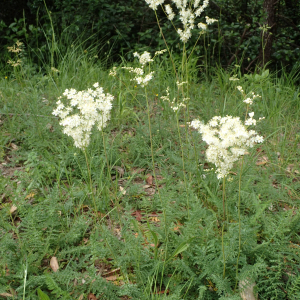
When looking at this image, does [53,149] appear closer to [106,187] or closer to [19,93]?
[106,187]

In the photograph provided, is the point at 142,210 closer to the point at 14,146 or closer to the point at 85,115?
the point at 85,115

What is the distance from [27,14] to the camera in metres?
6.07

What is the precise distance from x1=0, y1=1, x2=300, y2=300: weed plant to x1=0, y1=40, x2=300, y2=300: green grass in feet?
0.03

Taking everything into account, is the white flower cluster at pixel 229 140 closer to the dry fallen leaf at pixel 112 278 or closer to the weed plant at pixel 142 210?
the weed plant at pixel 142 210

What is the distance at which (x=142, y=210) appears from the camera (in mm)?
2359

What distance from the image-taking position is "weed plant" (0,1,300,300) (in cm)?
166

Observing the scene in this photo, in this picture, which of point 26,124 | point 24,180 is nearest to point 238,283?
point 24,180

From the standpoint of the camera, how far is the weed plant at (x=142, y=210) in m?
1.66

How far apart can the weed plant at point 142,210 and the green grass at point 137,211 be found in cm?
1

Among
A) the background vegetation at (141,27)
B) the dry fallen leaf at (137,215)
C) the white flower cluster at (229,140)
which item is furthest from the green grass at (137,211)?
the background vegetation at (141,27)

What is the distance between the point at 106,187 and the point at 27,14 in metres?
5.25

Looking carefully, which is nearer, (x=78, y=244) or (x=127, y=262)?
(x=127, y=262)

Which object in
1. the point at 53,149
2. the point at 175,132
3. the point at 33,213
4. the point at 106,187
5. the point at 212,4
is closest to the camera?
the point at 33,213

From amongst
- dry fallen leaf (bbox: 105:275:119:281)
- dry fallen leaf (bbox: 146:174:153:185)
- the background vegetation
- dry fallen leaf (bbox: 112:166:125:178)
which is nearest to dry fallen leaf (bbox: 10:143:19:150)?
dry fallen leaf (bbox: 112:166:125:178)
